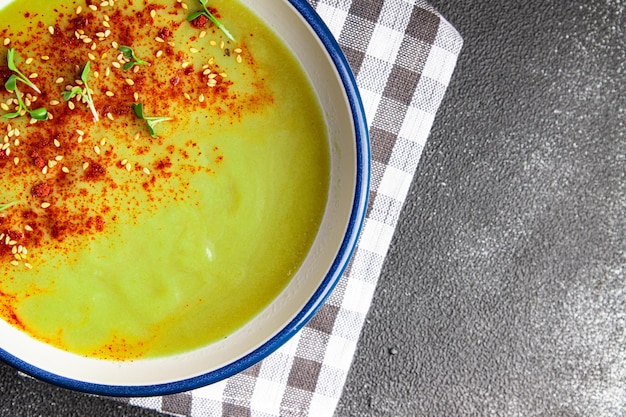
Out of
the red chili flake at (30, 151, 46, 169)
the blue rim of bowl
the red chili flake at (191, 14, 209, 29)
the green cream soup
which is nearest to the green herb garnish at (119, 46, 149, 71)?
the green cream soup

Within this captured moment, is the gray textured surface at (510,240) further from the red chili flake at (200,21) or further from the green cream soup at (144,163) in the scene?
the red chili flake at (200,21)

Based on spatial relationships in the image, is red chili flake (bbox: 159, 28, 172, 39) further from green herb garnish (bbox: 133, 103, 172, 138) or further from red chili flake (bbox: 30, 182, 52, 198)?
red chili flake (bbox: 30, 182, 52, 198)

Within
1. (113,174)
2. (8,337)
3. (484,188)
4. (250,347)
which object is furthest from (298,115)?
(8,337)

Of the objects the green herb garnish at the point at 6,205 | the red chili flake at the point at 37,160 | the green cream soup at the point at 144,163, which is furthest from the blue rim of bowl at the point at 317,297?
the red chili flake at the point at 37,160

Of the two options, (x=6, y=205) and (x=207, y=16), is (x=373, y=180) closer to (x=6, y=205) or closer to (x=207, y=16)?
(x=207, y=16)

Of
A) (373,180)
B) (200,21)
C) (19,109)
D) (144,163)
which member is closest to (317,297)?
(373,180)

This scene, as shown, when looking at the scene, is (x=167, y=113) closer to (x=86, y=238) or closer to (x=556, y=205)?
(x=86, y=238)
